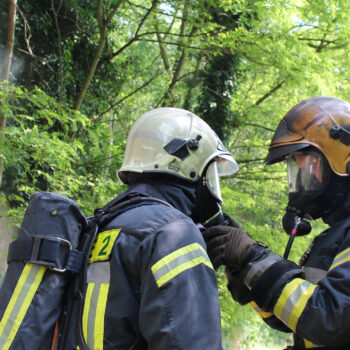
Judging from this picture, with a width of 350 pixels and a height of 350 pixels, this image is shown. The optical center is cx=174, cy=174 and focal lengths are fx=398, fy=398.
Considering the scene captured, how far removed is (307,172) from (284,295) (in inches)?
29.5

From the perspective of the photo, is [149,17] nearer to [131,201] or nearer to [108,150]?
[108,150]

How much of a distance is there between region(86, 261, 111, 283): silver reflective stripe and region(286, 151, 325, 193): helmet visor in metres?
1.24

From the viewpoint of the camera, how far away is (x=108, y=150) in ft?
22.2

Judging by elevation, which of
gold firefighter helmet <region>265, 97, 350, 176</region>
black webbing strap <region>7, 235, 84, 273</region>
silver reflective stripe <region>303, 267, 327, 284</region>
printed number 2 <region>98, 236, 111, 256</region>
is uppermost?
gold firefighter helmet <region>265, 97, 350, 176</region>

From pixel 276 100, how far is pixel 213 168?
23.1 feet

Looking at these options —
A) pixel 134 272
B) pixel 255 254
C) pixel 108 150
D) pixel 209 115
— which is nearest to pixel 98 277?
pixel 134 272

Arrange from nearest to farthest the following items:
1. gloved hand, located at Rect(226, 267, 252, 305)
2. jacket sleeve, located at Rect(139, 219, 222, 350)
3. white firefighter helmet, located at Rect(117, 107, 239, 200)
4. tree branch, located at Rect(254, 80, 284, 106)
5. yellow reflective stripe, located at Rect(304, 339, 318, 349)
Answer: jacket sleeve, located at Rect(139, 219, 222, 350) → yellow reflective stripe, located at Rect(304, 339, 318, 349) → white firefighter helmet, located at Rect(117, 107, 239, 200) → gloved hand, located at Rect(226, 267, 252, 305) → tree branch, located at Rect(254, 80, 284, 106)

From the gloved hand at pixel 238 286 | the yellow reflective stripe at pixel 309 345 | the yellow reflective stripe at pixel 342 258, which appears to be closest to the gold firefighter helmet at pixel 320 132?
the yellow reflective stripe at pixel 342 258

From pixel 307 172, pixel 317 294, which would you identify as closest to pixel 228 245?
pixel 317 294

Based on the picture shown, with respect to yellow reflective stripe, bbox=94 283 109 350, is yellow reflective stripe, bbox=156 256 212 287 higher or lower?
higher

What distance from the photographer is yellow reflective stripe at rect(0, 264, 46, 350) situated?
1438mm

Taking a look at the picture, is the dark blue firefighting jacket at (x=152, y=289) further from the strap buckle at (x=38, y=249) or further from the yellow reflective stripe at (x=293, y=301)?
the yellow reflective stripe at (x=293, y=301)

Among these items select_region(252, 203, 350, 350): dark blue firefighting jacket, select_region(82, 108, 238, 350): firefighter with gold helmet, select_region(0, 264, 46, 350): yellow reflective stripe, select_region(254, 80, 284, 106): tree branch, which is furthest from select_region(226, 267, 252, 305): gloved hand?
select_region(254, 80, 284, 106): tree branch

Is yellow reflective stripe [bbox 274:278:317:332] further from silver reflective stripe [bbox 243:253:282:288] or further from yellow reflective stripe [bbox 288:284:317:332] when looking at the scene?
silver reflective stripe [bbox 243:253:282:288]
